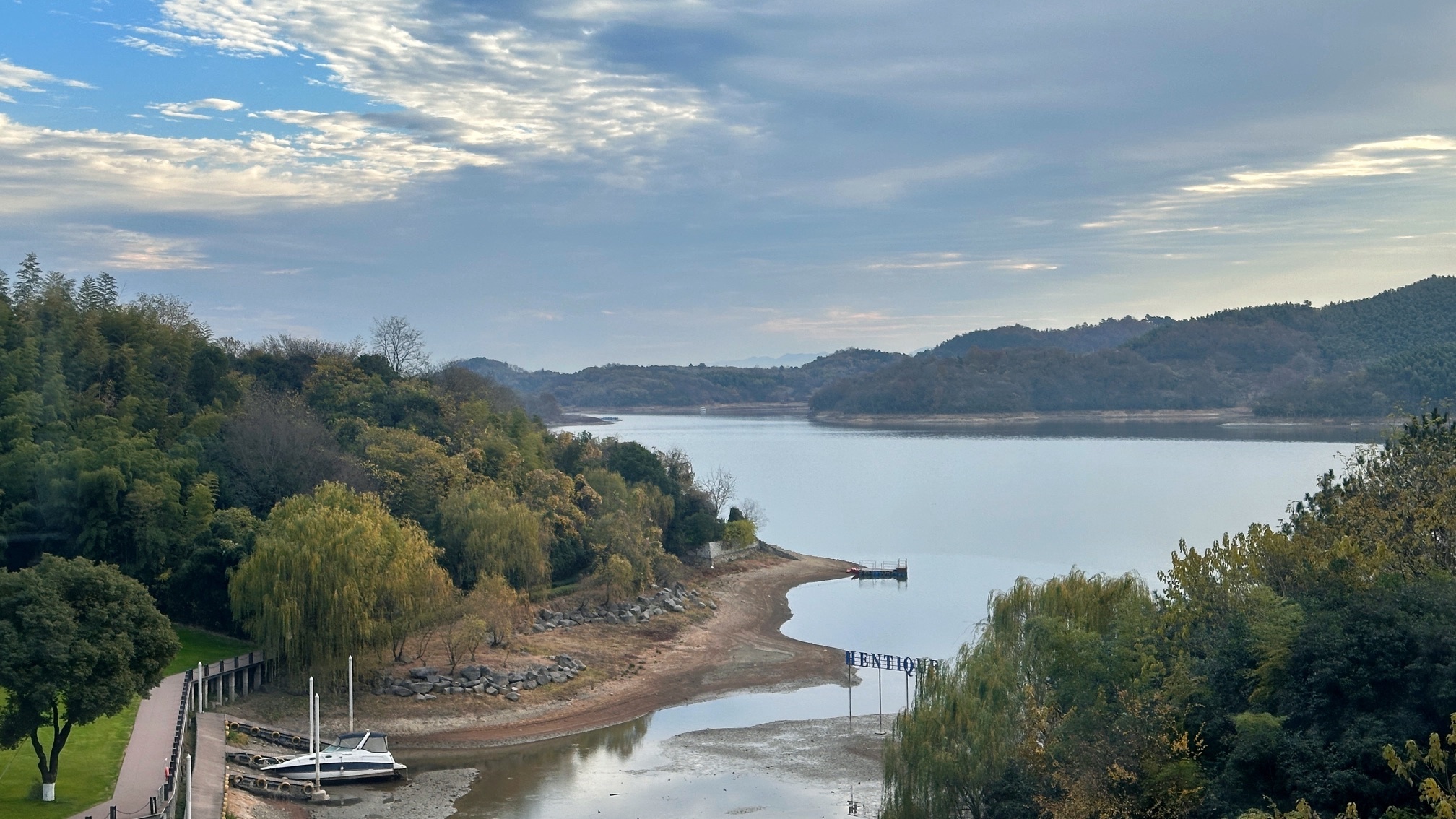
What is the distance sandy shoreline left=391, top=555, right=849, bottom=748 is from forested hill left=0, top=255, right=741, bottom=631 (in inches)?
169

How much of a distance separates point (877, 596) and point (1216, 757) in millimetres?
37206

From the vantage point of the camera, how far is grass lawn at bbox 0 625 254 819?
20406 mm

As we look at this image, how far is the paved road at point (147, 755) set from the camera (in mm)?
20781

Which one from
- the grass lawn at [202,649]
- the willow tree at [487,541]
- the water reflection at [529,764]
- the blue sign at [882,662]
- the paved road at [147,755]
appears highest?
the willow tree at [487,541]

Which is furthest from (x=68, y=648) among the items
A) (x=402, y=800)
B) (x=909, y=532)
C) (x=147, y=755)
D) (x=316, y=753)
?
(x=909, y=532)

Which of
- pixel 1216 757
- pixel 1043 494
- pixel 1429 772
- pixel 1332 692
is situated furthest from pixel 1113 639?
pixel 1043 494

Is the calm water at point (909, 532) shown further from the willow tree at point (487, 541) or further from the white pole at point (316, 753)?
the willow tree at point (487, 541)

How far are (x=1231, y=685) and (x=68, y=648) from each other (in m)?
19.1

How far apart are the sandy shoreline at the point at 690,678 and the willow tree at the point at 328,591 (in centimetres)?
289

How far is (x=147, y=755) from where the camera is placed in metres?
23.8

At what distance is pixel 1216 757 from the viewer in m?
17.9

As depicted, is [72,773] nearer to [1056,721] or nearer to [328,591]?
[328,591]

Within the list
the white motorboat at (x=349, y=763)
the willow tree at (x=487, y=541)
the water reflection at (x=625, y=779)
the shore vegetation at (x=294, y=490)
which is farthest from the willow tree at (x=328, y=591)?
the willow tree at (x=487, y=541)

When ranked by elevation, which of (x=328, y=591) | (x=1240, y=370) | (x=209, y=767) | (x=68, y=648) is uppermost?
(x=1240, y=370)
